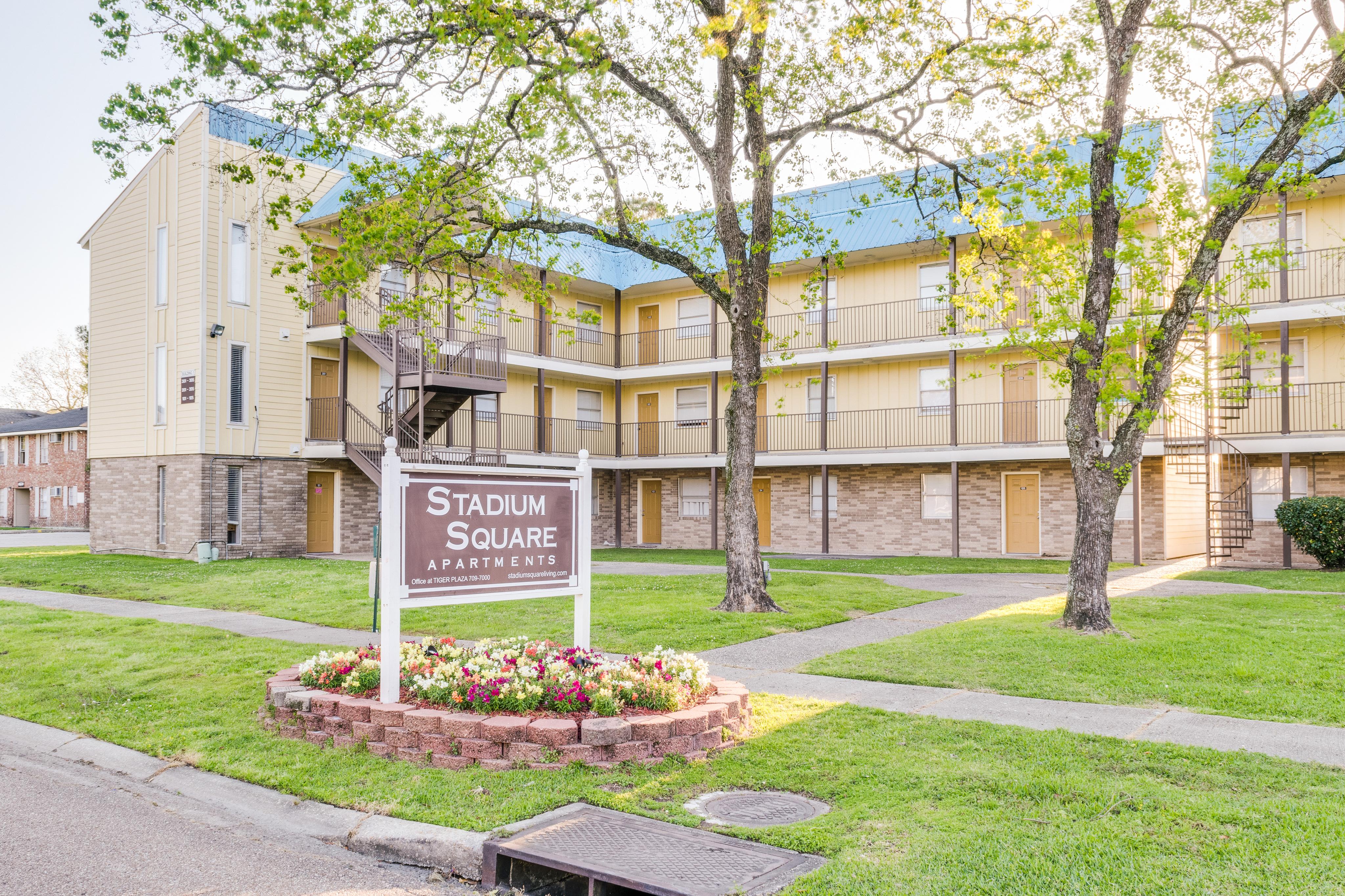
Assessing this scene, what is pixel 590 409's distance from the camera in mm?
30906

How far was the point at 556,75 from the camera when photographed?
36.5ft

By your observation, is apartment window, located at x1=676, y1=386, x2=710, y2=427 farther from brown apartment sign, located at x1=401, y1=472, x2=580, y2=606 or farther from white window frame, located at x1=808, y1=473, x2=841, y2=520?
brown apartment sign, located at x1=401, y1=472, x2=580, y2=606

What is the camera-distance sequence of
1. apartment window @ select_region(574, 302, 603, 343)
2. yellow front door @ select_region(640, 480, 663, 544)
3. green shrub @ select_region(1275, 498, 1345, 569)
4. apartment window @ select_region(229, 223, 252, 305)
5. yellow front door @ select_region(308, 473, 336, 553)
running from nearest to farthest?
1. green shrub @ select_region(1275, 498, 1345, 569)
2. apartment window @ select_region(229, 223, 252, 305)
3. yellow front door @ select_region(308, 473, 336, 553)
4. apartment window @ select_region(574, 302, 603, 343)
5. yellow front door @ select_region(640, 480, 663, 544)

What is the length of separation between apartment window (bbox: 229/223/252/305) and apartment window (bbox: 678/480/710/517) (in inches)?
522

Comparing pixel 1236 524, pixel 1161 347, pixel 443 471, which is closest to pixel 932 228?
pixel 1161 347

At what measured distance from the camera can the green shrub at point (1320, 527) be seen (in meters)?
18.2

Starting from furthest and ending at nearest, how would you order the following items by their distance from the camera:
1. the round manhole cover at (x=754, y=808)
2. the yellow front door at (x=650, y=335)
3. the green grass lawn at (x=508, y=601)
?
1. the yellow front door at (x=650, y=335)
2. the green grass lawn at (x=508, y=601)
3. the round manhole cover at (x=754, y=808)

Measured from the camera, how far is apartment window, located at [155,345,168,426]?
23281 mm

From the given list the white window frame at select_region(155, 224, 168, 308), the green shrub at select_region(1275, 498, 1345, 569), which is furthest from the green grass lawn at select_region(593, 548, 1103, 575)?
the white window frame at select_region(155, 224, 168, 308)

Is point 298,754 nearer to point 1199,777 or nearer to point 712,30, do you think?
point 1199,777

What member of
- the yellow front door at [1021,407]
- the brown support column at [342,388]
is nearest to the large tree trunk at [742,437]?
the yellow front door at [1021,407]

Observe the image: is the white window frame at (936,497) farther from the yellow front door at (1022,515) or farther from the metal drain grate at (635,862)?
the metal drain grate at (635,862)

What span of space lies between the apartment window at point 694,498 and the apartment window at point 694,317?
4.39m

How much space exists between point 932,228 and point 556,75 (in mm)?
5814
